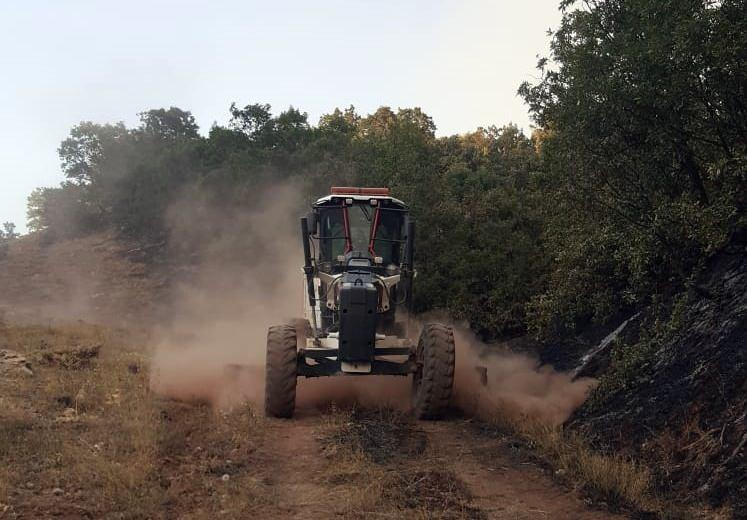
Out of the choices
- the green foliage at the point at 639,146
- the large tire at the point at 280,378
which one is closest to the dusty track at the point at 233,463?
the large tire at the point at 280,378

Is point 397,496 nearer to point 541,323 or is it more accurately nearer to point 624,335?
point 624,335

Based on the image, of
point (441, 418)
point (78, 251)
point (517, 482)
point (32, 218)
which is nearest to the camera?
point (517, 482)

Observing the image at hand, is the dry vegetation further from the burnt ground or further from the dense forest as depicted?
the dense forest

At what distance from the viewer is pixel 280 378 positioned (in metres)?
9.43

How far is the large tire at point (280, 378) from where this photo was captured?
943cm

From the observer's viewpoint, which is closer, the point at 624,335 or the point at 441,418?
the point at 441,418

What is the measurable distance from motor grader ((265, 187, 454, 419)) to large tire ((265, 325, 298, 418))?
0.05ft

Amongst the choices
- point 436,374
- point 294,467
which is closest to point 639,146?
point 436,374

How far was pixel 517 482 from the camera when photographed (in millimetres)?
6973

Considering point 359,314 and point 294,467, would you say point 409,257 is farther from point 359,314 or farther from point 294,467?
point 294,467

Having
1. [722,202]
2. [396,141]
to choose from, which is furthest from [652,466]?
[396,141]

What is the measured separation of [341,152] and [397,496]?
24441 millimetres

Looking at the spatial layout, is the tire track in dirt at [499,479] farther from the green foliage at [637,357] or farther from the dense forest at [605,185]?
the dense forest at [605,185]

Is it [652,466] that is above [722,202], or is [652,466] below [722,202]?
below
